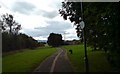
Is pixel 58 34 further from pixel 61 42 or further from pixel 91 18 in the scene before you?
pixel 91 18

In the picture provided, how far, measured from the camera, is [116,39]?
24734 millimetres

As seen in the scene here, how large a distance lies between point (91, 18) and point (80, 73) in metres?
7.93

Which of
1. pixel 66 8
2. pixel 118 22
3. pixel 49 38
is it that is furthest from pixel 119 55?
pixel 49 38

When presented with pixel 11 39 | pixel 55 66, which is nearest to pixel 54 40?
pixel 11 39

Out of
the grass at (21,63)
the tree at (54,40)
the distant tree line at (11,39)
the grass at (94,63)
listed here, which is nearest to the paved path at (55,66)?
the grass at (21,63)

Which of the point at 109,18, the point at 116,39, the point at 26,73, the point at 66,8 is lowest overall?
the point at 26,73

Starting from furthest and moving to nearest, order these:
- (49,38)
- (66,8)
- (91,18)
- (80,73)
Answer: (49,38)
(66,8)
(91,18)
(80,73)

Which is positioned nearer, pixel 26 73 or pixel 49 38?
pixel 26 73

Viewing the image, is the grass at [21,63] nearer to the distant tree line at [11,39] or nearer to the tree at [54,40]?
the distant tree line at [11,39]

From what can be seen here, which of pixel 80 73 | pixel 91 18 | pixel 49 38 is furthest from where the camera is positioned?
pixel 49 38

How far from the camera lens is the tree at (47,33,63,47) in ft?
504

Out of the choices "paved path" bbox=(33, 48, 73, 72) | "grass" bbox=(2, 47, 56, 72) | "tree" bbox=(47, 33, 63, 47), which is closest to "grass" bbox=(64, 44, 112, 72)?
"paved path" bbox=(33, 48, 73, 72)

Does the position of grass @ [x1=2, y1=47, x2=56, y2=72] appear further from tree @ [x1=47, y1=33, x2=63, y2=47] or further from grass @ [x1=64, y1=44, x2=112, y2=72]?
tree @ [x1=47, y1=33, x2=63, y2=47]

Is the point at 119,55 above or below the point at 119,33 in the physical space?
below
